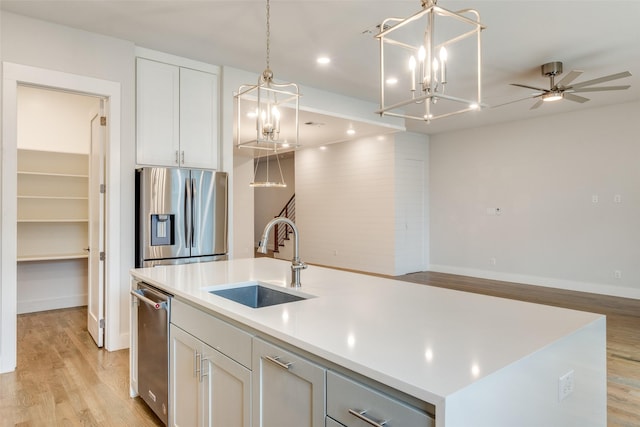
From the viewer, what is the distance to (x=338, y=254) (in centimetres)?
863

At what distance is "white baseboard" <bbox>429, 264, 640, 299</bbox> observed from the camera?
5953 mm

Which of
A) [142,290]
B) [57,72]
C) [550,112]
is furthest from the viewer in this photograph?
[550,112]

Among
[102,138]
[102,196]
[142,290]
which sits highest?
[102,138]

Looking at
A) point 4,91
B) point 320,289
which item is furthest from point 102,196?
point 320,289

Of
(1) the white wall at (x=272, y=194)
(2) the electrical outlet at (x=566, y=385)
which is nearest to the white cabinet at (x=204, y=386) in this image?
(2) the electrical outlet at (x=566, y=385)

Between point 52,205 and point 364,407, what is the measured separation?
5.47 meters

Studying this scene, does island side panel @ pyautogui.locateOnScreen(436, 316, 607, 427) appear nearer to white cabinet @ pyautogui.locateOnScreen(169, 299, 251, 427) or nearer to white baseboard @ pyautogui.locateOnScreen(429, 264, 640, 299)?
white cabinet @ pyautogui.locateOnScreen(169, 299, 251, 427)

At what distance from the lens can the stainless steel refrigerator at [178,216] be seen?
3643 millimetres

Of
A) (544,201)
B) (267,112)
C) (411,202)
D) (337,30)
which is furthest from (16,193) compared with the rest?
(544,201)

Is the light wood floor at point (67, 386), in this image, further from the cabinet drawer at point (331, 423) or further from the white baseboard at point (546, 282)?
the white baseboard at point (546, 282)

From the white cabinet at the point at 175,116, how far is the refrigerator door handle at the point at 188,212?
17.0 inches

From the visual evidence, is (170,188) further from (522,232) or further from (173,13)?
(522,232)

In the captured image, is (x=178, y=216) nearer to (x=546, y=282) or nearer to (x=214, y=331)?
(x=214, y=331)

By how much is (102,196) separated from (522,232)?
6582mm
